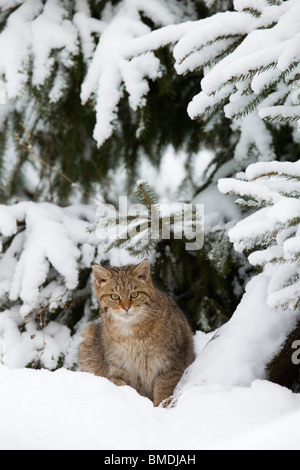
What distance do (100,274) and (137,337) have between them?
411 millimetres

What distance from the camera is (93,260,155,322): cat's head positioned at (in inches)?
113

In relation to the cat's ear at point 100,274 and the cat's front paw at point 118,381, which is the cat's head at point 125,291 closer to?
the cat's ear at point 100,274

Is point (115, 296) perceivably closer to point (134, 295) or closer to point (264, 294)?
point (134, 295)

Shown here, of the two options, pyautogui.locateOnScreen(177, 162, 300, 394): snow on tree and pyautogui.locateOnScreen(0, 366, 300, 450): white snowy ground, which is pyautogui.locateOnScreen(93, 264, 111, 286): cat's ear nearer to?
pyautogui.locateOnScreen(177, 162, 300, 394): snow on tree

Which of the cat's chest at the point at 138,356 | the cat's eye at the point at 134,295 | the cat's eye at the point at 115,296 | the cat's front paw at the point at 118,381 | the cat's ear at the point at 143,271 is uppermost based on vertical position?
the cat's ear at the point at 143,271

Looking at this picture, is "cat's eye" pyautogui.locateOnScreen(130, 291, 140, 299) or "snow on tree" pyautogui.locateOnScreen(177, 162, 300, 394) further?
"cat's eye" pyautogui.locateOnScreen(130, 291, 140, 299)

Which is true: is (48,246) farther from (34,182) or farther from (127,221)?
(34,182)

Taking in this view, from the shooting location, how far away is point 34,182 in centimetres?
425

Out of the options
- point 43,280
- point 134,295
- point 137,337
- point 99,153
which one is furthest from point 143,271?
point 99,153

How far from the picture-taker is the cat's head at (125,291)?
2.88 metres

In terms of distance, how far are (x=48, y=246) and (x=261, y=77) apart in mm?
1672

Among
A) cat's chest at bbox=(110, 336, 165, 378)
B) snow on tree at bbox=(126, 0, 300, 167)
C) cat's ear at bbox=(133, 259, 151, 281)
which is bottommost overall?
cat's chest at bbox=(110, 336, 165, 378)

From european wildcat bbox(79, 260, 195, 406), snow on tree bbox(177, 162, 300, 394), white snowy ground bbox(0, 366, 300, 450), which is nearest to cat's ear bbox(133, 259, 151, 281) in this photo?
european wildcat bbox(79, 260, 195, 406)

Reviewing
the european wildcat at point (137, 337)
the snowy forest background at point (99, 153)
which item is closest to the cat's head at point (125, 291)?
the european wildcat at point (137, 337)
